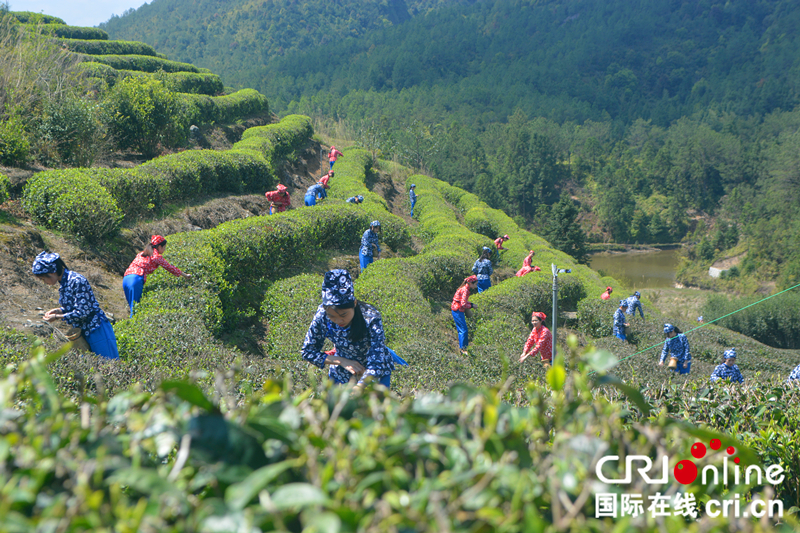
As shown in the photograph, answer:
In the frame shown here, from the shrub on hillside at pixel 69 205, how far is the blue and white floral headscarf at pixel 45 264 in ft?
15.2

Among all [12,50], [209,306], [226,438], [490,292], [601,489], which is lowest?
[490,292]

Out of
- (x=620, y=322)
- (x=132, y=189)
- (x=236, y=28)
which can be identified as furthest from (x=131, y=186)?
(x=236, y=28)

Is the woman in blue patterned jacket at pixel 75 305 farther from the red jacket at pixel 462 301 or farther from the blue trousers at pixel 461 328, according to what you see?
the blue trousers at pixel 461 328

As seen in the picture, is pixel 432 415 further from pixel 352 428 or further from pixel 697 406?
pixel 697 406

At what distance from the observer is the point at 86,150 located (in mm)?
12508

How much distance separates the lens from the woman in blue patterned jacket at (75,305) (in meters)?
4.72

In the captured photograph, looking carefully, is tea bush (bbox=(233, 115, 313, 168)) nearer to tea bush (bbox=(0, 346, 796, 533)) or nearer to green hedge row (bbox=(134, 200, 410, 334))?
green hedge row (bbox=(134, 200, 410, 334))

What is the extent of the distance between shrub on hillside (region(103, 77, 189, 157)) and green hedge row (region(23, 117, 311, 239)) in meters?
2.68

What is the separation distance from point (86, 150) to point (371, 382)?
536 inches

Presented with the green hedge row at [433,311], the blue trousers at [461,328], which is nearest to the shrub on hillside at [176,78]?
the green hedge row at [433,311]

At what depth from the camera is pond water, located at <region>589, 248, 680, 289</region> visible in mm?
48906

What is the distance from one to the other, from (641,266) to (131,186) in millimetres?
55946

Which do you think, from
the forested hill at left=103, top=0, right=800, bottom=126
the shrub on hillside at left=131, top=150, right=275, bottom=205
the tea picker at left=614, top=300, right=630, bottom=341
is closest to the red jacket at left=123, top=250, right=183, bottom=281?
the shrub on hillside at left=131, top=150, right=275, bottom=205

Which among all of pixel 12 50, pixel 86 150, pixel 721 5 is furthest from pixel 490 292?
pixel 721 5
